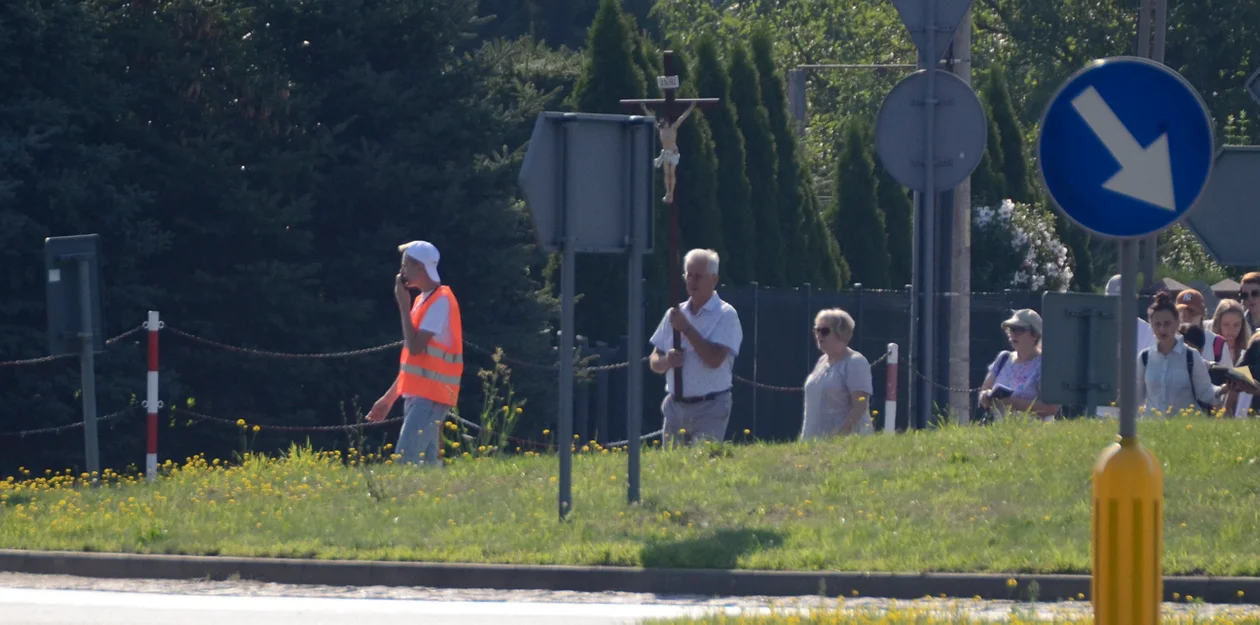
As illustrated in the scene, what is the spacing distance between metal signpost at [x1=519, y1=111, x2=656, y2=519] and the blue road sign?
4292 mm

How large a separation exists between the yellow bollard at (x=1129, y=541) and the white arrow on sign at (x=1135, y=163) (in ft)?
2.69

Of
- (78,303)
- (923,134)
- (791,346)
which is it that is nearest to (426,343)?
(78,303)

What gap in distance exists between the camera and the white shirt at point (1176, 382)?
12.2 metres

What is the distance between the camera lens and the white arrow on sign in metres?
5.64

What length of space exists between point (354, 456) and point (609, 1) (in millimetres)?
9515

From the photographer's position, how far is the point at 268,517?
10.5m

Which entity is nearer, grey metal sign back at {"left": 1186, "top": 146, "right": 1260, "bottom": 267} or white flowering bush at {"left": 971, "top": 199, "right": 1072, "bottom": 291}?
grey metal sign back at {"left": 1186, "top": 146, "right": 1260, "bottom": 267}

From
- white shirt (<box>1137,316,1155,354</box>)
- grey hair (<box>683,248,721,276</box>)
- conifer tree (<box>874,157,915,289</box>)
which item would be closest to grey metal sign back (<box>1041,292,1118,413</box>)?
white shirt (<box>1137,316,1155,354</box>)

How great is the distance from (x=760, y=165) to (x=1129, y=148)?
811 inches

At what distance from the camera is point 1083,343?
1134 centimetres

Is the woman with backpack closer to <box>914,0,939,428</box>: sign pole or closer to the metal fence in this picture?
A: <box>914,0,939,428</box>: sign pole

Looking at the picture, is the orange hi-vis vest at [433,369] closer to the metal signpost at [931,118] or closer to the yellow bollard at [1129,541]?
the metal signpost at [931,118]

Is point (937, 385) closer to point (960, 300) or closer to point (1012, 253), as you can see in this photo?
point (960, 300)

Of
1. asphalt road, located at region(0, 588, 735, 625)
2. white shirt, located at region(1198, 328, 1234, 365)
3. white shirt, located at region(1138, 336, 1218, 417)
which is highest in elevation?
white shirt, located at region(1198, 328, 1234, 365)
